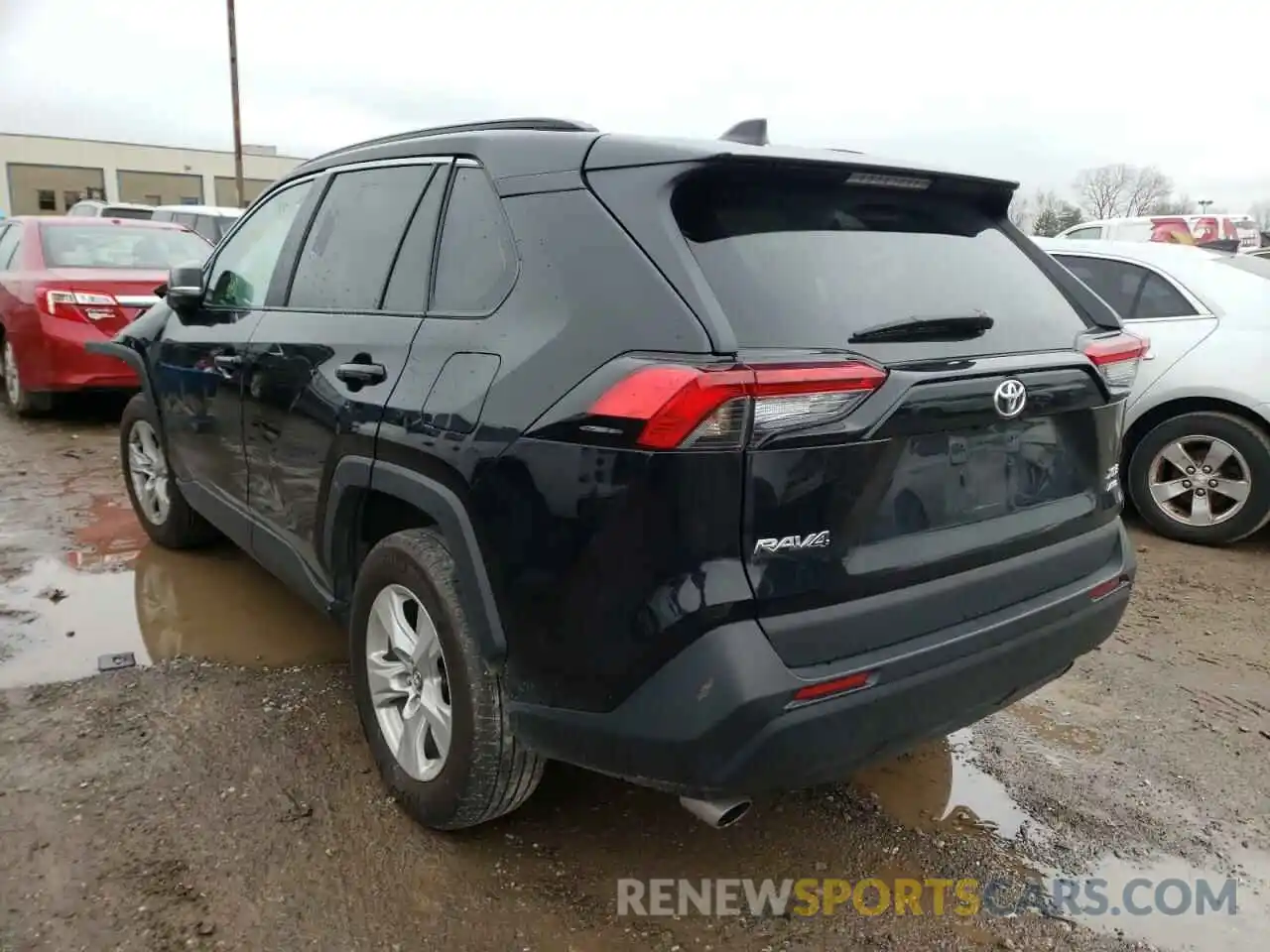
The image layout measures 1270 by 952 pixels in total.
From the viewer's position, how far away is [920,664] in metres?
2.05

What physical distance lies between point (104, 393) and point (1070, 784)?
7.72 metres

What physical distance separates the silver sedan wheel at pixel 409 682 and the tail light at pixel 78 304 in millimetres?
5706

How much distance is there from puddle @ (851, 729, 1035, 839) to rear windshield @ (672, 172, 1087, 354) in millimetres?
1308

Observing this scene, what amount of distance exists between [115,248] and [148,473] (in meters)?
4.01

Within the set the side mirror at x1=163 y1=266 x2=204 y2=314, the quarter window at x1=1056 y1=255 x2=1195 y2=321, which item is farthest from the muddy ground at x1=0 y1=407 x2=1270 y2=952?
the quarter window at x1=1056 y1=255 x2=1195 y2=321

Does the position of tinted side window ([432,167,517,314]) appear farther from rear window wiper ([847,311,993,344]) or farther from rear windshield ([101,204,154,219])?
rear windshield ([101,204,154,219])

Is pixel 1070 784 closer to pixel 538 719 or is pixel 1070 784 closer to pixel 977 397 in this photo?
pixel 977 397

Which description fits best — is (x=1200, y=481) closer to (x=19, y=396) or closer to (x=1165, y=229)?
(x=19, y=396)

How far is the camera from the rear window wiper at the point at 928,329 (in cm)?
208

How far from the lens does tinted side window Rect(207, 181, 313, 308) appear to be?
354cm

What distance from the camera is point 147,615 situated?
13.3ft

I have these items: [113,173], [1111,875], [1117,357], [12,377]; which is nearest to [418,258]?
[1117,357]

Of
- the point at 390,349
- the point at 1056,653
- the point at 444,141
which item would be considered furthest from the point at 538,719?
the point at 444,141

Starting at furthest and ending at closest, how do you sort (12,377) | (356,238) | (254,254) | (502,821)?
1. (12,377)
2. (254,254)
3. (356,238)
4. (502,821)
